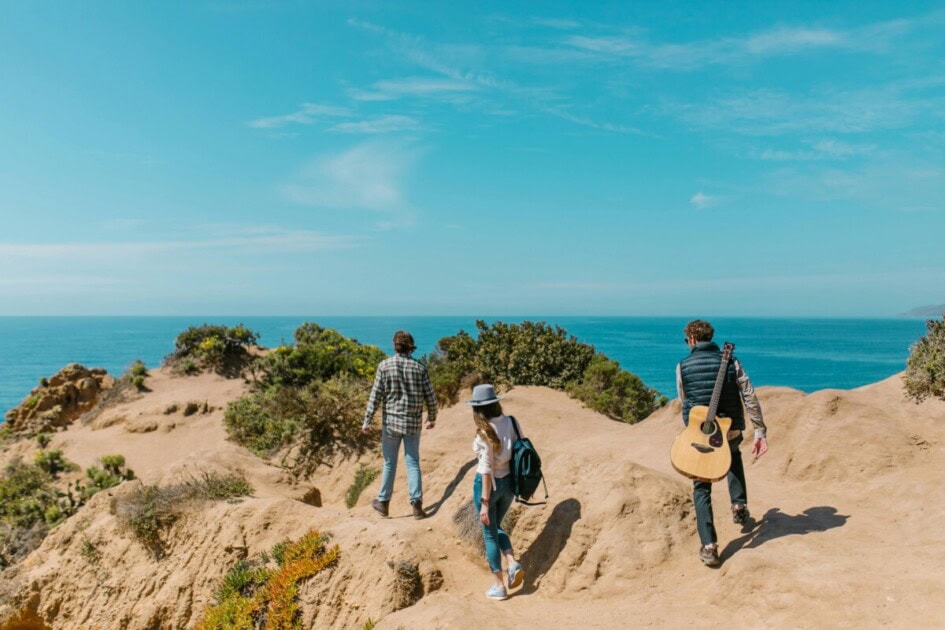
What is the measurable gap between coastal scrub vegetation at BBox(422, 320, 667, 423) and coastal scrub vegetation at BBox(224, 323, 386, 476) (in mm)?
2617

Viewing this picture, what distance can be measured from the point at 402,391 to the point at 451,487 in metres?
1.73

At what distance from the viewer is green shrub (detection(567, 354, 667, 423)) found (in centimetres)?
1702

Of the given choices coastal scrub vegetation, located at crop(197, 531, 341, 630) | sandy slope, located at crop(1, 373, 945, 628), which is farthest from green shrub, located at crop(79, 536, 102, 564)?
coastal scrub vegetation, located at crop(197, 531, 341, 630)

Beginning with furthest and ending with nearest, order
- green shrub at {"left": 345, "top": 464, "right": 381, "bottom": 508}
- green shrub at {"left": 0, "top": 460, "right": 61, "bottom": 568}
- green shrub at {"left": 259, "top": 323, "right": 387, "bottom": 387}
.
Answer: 1. green shrub at {"left": 259, "top": 323, "right": 387, "bottom": 387}
2. green shrub at {"left": 0, "top": 460, "right": 61, "bottom": 568}
3. green shrub at {"left": 345, "top": 464, "right": 381, "bottom": 508}

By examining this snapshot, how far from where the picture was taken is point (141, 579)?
29.5 ft

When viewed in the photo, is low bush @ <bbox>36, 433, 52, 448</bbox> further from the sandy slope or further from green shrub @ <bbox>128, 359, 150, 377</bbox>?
the sandy slope

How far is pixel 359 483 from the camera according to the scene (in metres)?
12.1

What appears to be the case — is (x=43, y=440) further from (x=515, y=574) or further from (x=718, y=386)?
(x=718, y=386)

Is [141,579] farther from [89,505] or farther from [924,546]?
[924,546]

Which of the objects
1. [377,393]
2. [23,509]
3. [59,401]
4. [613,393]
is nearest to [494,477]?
[377,393]

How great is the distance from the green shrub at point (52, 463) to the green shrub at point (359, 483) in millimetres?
9604

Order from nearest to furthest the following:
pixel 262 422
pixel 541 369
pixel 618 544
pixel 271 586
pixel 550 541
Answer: pixel 618 544
pixel 550 541
pixel 271 586
pixel 262 422
pixel 541 369

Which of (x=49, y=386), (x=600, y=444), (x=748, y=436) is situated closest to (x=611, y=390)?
(x=600, y=444)

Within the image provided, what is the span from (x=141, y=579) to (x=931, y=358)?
13742mm
